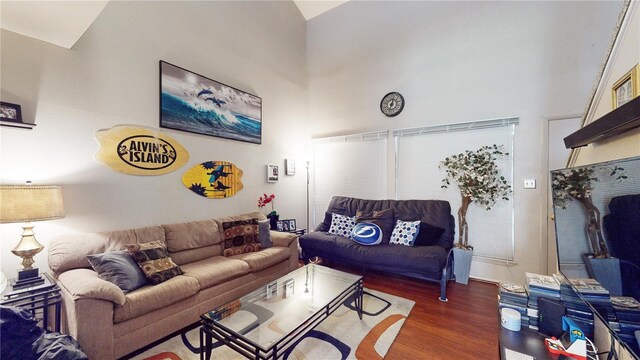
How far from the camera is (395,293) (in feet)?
9.23

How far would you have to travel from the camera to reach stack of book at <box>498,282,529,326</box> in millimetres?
1391

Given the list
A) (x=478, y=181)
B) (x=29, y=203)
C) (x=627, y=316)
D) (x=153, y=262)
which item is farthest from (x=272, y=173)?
(x=627, y=316)

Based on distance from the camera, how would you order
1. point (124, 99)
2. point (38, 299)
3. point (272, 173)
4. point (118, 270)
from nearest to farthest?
point (38, 299) → point (118, 270) → point (124, 99) → point (272, 173)

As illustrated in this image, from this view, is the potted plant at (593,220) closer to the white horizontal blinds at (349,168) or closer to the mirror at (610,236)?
the mirror at (610,236)

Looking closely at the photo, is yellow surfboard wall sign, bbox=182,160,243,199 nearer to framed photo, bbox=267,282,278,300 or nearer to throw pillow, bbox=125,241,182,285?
throw pillow, bbox=125,241,182,285

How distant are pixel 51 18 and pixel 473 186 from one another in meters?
4.31

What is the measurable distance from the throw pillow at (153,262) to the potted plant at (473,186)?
10.3 feet

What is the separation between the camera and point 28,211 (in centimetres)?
169

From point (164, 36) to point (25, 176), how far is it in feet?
6.22

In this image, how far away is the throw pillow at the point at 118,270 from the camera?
1891 millimetres

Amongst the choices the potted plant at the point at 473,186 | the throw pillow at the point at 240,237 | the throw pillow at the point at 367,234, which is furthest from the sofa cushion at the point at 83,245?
the potted plant at the point at 473,186

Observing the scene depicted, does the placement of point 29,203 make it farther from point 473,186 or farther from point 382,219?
point 473,186

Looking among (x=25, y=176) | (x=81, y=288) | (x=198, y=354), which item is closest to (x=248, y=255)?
(x=198, y=354)

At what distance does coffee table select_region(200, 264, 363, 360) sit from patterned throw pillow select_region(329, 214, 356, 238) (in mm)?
1137
